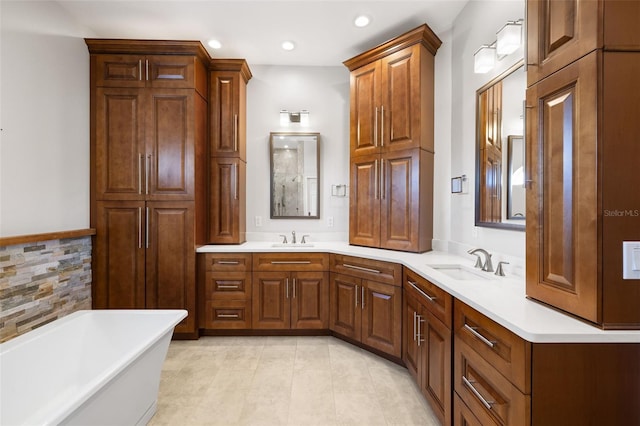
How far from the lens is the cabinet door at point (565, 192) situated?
102cm

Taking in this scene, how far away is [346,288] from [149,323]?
1599mm

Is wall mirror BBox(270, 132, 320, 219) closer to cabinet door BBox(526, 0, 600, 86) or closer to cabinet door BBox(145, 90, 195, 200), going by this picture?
cabinet door BBox(145, 90, 195, 200)

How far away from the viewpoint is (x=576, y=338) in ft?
3.13

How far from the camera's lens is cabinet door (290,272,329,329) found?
285cm

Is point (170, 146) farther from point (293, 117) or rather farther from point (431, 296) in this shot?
point (431, 296)

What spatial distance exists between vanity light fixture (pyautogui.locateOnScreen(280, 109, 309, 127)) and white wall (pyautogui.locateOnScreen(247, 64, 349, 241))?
5 centimetres

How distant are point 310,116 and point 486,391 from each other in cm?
304

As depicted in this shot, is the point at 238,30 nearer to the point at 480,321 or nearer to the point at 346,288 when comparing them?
the point at 346,288

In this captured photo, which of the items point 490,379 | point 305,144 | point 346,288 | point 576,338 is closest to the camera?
point 576,338

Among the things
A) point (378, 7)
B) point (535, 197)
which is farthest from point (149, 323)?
point (378, 7)

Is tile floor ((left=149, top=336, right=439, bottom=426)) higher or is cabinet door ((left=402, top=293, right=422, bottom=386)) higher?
cabinet door ((left=402, top=293, right=422, bottom=386))

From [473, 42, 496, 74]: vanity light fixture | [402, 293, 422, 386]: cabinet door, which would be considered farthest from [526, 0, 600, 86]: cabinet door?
[402, 293, 422, 386]: cabinet door

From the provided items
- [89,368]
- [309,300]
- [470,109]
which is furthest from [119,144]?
[470,109]

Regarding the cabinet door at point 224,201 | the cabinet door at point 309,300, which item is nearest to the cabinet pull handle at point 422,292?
the cabinet door at point 309,300
